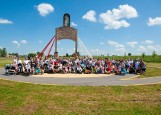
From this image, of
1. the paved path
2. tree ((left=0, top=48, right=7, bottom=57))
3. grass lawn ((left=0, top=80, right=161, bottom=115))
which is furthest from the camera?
tree ((left=0, top=48, right=7, bottom=57))

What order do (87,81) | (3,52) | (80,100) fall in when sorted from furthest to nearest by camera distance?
(3,52) → (87,81) → (80,100)

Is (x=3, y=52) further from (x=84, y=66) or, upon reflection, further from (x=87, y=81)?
(x=87, y=81)

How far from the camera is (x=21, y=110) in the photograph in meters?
8.38

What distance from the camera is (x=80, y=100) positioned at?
9.85 m

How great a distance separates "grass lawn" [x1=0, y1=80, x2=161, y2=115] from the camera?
8539 millimetres

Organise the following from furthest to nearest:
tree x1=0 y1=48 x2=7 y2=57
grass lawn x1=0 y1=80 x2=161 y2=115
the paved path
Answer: tree x1=0 y1=48 x2=7 y2=57, the paved path, grass lawn x1=0 y1=80 x2=161 y2=115

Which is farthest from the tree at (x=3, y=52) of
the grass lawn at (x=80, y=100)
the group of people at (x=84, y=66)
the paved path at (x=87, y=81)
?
the grass lawn at (x=80, y=100)

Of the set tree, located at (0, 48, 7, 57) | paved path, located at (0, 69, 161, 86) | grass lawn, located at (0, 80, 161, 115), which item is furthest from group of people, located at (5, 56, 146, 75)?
tree, located at (0, 48, 7, 57)

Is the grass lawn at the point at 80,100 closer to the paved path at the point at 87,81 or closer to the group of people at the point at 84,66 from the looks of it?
the paved path at the point at 87,81

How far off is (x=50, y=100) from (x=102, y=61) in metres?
12.9

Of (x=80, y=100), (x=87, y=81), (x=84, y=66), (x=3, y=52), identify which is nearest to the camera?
(x=80, y=100)

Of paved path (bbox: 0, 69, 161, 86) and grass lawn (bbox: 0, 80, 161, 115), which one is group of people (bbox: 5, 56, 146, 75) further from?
grass lawn (bbox: 0, 80, 161, 115)

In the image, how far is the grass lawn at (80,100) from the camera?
8539mm

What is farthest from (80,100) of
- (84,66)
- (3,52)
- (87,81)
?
(3,52)
